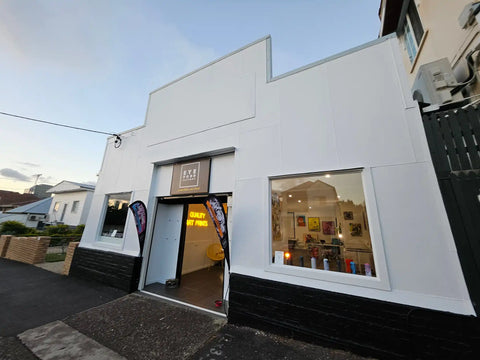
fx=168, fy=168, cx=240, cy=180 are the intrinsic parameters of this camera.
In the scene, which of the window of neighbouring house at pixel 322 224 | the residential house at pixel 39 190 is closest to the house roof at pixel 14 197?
the residential house at pixel 39 190

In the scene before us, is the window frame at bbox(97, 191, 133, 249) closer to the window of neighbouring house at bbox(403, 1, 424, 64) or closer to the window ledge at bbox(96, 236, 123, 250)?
the window ledge at bbox(96, 236, 123, 250)

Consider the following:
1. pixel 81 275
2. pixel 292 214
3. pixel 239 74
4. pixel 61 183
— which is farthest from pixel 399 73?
pixel 61 183

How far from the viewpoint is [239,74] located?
4516 millimetres

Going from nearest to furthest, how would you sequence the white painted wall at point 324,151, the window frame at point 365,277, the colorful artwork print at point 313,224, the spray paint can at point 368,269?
the white painted wall at point 324,151 → the window frame at point 365,277 → the spray paint can at point 368,269 → the colorful artwork print at point 313,224

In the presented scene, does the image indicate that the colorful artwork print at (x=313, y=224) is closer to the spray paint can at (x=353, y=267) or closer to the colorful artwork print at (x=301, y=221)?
the colorful artwork print at (x=301, y=221)

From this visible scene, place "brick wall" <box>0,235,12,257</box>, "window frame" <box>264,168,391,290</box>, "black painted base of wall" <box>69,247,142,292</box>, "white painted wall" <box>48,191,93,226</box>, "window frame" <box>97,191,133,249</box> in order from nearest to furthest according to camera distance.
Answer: "window frame" <box>264,168,391,290</box>, "black painted base of wall" <box>69,247,142,292</box>, "window frame" <box>97,191,133,249</box>, "brick wall" <box>0,235,12,257</box>, "white painted wall" <box>48,191,93,226</box>

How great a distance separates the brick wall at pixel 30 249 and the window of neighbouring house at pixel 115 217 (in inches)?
157

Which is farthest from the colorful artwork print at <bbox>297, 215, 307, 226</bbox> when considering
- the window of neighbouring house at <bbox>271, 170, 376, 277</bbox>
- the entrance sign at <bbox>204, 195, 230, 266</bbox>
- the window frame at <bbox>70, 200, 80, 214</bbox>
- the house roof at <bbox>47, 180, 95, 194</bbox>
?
Answer: the window frame at <bbox>70, 200, 80, 214</bbox>

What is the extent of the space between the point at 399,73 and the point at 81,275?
31.2 ft

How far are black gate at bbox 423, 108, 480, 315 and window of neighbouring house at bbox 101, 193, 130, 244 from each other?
7.09 m

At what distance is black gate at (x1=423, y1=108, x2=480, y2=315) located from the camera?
2006 mm

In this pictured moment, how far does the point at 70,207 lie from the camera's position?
1608 cm

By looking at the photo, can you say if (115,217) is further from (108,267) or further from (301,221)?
(301,221)

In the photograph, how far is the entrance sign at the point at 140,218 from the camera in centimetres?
449
